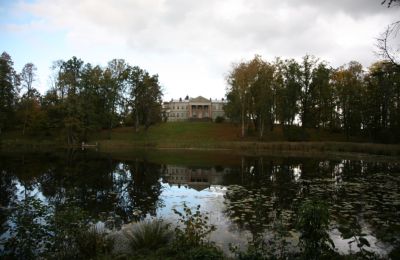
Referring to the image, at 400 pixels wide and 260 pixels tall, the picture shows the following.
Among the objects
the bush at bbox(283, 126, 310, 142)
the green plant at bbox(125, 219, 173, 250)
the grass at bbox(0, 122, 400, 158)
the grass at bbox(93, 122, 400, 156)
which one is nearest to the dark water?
the green plant at bbox(125, 219, 173, 250)

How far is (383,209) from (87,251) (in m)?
11.6

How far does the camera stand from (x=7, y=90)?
64750 millimetres

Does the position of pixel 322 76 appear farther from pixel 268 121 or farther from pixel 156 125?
pixel 156 125

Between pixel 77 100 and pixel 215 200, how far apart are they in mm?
52279

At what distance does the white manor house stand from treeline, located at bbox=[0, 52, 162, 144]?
42.9m

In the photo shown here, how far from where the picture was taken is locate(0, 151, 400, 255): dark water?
8516 millimetres

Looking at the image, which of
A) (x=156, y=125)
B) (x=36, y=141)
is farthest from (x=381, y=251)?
(x=156, y=125)

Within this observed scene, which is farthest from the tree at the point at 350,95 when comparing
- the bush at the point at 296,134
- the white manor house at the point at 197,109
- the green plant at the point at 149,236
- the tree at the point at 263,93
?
the green plant at the point at 149,236

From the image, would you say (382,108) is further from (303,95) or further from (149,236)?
(149,236)

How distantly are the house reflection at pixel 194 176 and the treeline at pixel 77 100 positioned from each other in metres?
37.9

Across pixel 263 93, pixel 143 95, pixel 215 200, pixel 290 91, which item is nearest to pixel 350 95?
pixel 290 91

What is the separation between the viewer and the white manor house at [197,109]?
11919 cm

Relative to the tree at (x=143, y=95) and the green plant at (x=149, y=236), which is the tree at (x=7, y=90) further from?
the green plant at (x=149, y=236)

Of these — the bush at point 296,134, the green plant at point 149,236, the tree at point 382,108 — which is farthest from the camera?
the bush at point 296,134
